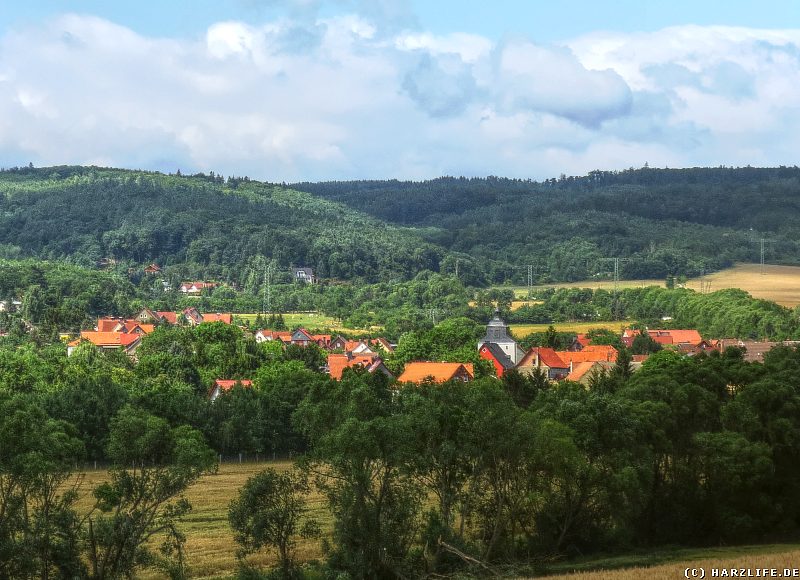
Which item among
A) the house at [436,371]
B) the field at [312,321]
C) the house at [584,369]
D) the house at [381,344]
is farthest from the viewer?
the field at [312,321]

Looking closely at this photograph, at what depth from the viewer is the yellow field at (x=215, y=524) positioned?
1720 inches

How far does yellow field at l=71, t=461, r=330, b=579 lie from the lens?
43.7 m

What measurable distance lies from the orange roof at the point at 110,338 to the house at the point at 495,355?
118 ft

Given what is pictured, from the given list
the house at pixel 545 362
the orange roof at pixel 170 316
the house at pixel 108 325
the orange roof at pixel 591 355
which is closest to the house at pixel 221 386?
the house at pixel 545 362

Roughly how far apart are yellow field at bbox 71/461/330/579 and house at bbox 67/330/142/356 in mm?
60520

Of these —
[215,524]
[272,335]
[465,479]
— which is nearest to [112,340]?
[272,335]

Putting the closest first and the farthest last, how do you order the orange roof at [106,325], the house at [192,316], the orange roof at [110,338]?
the orange roof at [110,338], the orange roof at [106,325], the house at [192,316]

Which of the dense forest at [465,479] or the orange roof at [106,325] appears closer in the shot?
the dense forest at [465,479]

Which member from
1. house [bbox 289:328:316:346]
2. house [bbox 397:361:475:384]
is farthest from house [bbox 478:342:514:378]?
house [bbox 289:328:316:346]

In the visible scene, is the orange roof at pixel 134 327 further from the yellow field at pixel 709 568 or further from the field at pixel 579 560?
the yellow field at pixel 709 568

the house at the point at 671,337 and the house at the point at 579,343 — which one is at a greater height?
the house at the point at 671,337

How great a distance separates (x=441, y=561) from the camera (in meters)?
43.2

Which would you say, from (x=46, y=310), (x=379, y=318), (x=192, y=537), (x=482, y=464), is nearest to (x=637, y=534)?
(x=482, y=464)

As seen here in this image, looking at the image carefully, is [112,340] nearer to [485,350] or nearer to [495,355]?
[485,350]
